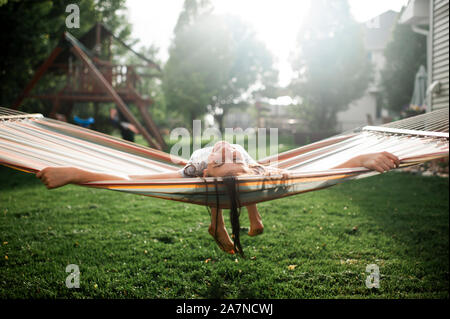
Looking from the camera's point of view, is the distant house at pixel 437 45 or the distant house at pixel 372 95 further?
the distant house at pixel 372 95

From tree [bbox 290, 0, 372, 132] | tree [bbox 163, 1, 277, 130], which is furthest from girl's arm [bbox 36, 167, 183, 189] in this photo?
tree [bbox 163, 1, 277, 130]

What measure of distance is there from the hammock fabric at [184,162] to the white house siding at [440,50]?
346 cm

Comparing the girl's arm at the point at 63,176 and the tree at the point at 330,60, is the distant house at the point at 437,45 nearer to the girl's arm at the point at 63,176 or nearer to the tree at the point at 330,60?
the girl's arm at the point at 63,176

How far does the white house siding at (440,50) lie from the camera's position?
192 inches

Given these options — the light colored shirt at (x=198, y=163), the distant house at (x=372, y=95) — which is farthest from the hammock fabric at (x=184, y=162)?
the distant house at (x=372, y=95)

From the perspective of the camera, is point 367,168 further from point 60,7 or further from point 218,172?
point 60,7

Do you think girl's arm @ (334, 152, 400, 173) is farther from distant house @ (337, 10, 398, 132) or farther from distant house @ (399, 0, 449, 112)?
distant house @ (337, 10, 398, 132)

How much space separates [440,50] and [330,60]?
724cm

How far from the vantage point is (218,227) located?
173cm

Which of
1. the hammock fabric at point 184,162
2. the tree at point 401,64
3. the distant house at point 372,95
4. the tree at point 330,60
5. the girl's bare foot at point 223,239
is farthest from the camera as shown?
the distant house at point 372,95

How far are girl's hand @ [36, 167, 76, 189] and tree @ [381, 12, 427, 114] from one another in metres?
13.6
